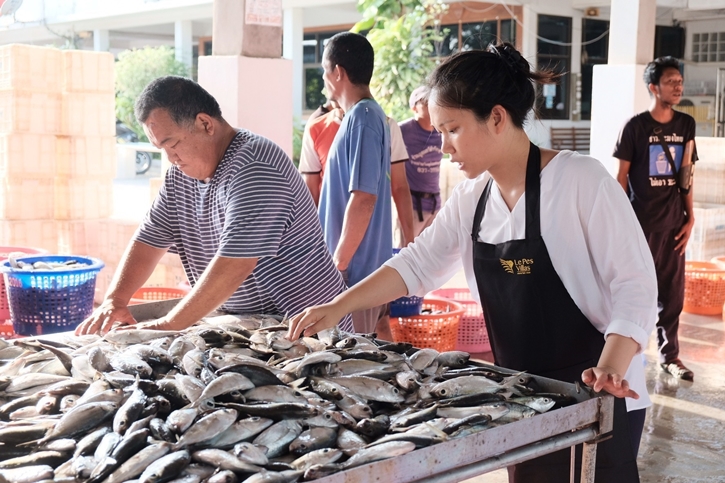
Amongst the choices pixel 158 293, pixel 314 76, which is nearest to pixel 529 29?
pixel 314 76

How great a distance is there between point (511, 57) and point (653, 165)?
13.5ft

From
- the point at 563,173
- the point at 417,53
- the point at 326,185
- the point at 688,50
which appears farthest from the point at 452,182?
the point at 688,50

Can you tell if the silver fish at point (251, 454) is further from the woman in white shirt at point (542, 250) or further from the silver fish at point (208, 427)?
the woman in white shirt at point (542, 250)

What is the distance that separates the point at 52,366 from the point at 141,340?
0.34 metres

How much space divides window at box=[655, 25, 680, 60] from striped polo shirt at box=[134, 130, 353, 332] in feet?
71.9

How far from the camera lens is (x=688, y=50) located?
23.5 metres

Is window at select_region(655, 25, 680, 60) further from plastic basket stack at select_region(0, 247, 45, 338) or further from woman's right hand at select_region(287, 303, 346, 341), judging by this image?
woman's right hand at select_region(287, 303, 346, 341)

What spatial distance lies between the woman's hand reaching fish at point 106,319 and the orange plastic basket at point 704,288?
6544 mm

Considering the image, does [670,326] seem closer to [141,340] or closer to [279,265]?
[279,265]

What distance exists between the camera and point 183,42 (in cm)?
2347

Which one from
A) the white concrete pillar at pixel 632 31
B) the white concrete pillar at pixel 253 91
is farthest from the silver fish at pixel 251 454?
the white concrete pillar at pixel 632 31

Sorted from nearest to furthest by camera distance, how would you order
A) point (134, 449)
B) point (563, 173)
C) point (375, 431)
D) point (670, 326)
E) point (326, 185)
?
point (134, 449) → point (375, 431) → point (563, 173) → point (326, 185) → point (670, 326)

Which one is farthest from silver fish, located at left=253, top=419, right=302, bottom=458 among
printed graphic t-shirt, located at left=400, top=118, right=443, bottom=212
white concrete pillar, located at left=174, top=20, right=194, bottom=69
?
white concrete pillar, located at left=174, top=20, right=194, bottom=69

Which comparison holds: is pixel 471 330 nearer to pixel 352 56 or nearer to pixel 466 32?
pixel 352 56
